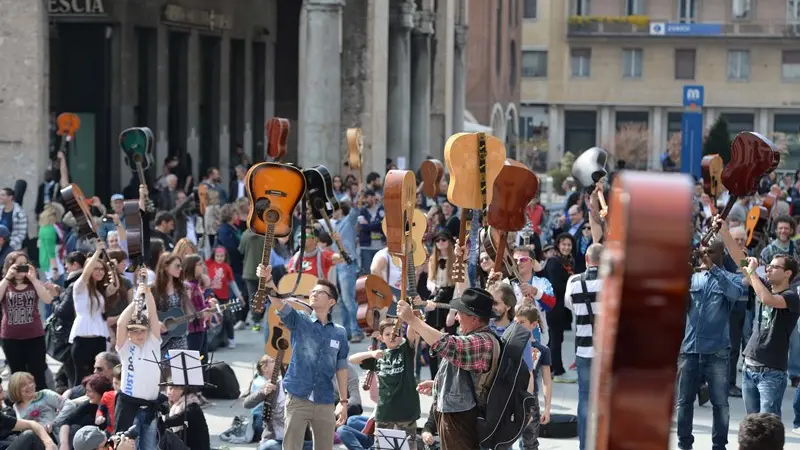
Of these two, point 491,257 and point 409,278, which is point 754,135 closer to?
point 491,257

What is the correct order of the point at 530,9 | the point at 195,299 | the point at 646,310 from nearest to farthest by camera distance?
the point at 646,310 < the point at 195,299 < the point at 530,9

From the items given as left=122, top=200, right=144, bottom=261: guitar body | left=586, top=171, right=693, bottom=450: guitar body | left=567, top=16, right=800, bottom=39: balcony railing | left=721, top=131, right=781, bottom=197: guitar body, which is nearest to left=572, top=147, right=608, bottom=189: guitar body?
left=721, top=131, right=781, bottom=197: guitar body

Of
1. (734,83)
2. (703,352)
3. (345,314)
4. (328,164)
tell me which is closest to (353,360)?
(703,352)

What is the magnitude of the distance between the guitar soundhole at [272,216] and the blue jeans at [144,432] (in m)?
1.75

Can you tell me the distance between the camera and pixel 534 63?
258 ft

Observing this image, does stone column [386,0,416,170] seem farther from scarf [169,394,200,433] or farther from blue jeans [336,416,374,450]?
scarf [169,394,200,433]

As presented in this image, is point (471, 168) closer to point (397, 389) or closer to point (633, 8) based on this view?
point (397, 389)

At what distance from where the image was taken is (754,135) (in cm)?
1084

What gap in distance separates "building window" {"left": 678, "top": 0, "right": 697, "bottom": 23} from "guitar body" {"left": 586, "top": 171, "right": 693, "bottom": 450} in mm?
75547

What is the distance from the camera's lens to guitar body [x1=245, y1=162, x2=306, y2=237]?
389 inches

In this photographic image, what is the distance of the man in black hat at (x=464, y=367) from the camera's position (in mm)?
8492

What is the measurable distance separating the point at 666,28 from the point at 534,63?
24.1 feet

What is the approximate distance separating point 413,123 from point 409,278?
28184mm

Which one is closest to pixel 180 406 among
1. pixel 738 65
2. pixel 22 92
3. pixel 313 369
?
pixel 313 369
